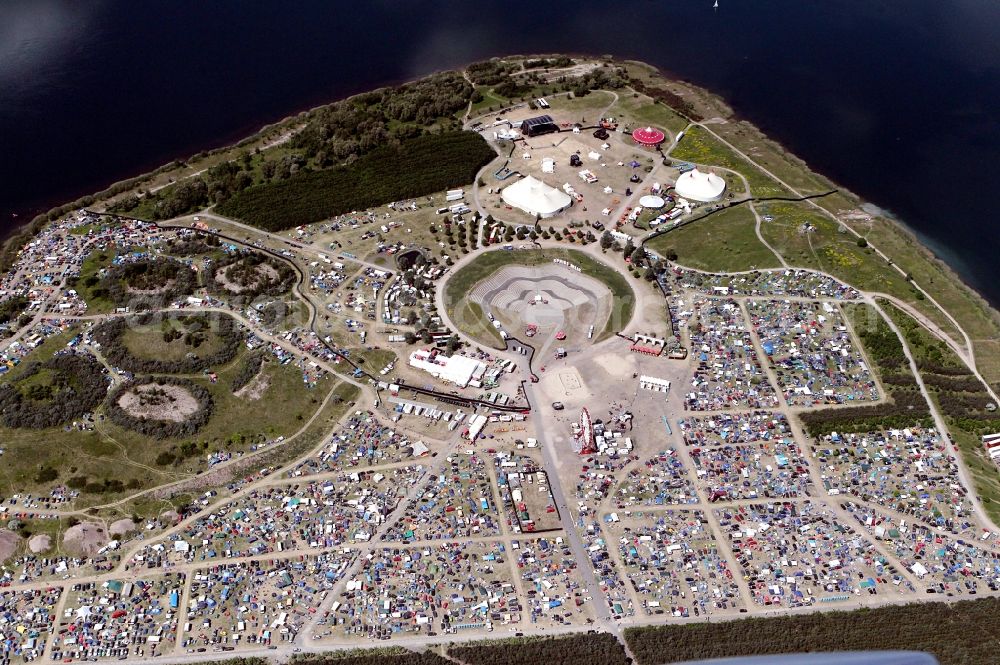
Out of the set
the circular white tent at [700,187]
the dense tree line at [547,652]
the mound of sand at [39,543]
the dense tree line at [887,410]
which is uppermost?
the circular white tent at [700,187]

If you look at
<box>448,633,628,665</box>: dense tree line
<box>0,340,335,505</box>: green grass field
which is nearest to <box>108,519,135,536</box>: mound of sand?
<box>0,340,335,505</box>: green grass field

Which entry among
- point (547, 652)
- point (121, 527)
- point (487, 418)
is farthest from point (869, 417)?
point (121, 527)

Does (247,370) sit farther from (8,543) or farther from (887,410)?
(887,410)

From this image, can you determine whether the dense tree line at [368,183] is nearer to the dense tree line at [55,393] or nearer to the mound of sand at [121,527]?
the dense tree line at [55,393]

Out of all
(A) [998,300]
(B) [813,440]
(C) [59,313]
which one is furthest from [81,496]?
(A) [998,300]

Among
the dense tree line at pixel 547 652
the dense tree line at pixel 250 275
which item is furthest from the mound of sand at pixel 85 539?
the dense tree line at pixel 547 652

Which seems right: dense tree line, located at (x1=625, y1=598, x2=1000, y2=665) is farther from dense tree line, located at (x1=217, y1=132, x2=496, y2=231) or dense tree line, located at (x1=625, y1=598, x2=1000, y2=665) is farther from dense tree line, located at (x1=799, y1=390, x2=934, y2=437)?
dense tree line, located at (x1=217, y1=132, x2=496, y2=231)

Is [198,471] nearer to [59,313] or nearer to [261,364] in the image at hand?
[261,364]
